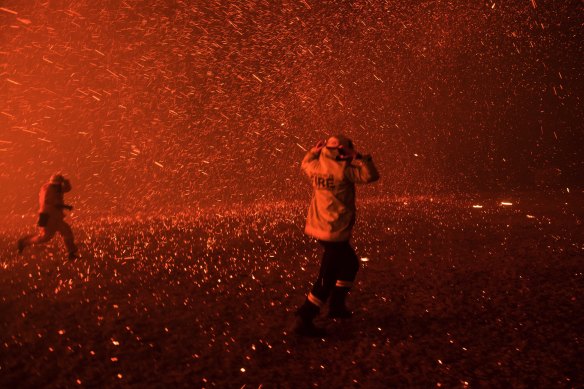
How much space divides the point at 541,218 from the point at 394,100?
2911 centimetres

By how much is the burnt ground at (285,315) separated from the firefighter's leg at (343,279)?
0.15 m

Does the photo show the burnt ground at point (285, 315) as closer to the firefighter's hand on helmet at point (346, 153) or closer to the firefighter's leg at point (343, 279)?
the firefighter's leg at point (343, 279)

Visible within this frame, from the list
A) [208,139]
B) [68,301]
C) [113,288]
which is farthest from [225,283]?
[208,139]

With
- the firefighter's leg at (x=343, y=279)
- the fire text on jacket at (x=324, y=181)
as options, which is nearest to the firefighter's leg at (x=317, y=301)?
the firefighter's leg at (x=343, y=279)

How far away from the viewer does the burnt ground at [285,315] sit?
13.0 ft

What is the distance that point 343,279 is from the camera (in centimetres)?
498

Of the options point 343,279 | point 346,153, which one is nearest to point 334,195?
point 346,153

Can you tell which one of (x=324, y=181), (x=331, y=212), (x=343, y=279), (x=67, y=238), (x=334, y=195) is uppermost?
(x=324, y=181)

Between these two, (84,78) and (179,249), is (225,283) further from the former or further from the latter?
(84,78)

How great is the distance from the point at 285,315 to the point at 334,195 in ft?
5.39

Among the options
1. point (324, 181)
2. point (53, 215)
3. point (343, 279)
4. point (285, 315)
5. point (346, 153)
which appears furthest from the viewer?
point (53, 215)

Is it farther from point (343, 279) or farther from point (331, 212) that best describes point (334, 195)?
point (343, 279)

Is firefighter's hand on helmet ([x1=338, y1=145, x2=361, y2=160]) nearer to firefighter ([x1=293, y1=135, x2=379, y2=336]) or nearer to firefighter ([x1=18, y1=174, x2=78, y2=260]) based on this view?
firefighter ([x1=293, y1=135, x2=379, y2=336])

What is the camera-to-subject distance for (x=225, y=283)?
7.04 m
